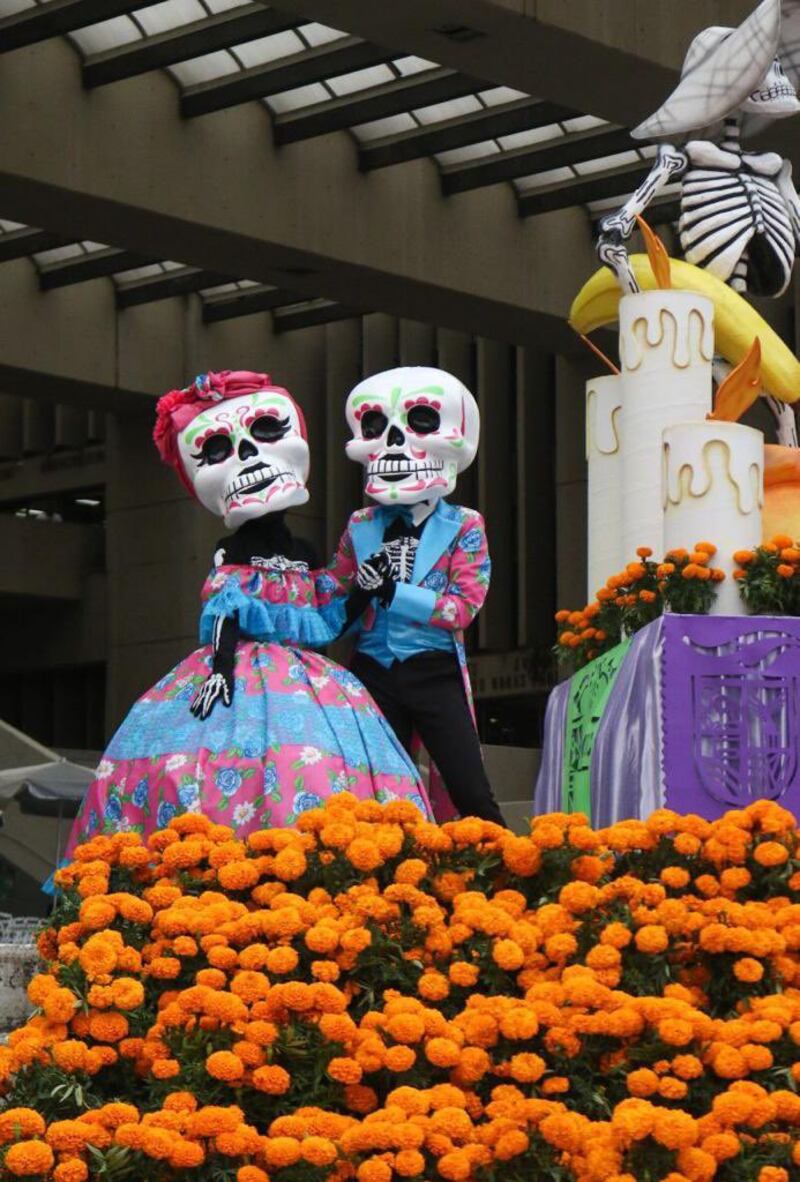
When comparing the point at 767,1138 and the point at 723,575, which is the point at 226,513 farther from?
the point at 767,1138

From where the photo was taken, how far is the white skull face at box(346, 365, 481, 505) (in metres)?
5.87

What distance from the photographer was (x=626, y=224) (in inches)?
262

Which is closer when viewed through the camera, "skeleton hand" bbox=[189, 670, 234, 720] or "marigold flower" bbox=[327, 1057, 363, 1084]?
"marigold flower" bbox=[327, 1057, 363, 1084]

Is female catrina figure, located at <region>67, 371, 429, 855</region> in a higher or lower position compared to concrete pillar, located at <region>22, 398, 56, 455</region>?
lower

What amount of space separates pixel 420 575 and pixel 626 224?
1498 millimetres

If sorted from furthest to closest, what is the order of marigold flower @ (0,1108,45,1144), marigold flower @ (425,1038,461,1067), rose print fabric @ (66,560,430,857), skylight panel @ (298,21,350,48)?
skylight panel @ (298,21,350,48) → rose print fabric @ (66,560,430,857) → marigold flower @ (425,1038,461,1067) → marigold flower @ (0,1108,45,1144)

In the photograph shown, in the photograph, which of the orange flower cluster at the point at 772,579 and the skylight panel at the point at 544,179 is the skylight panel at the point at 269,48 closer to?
the skylight panel at the point at 544,179

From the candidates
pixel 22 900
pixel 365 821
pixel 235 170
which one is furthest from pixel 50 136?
pixel 365 821

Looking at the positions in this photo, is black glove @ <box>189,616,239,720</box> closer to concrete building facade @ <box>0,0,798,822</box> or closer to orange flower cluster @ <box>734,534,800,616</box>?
orange flower cluster @ <box>734,534,800,616</box>

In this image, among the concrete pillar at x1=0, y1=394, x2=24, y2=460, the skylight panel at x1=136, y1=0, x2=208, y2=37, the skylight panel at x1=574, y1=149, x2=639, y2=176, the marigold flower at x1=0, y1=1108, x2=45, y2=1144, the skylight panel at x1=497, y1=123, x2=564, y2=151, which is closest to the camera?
the marigold flower at x1=0, y1=1108, x2=45, y2=1144

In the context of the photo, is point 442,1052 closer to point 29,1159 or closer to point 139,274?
point 29,1159

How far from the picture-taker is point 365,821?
402 cm

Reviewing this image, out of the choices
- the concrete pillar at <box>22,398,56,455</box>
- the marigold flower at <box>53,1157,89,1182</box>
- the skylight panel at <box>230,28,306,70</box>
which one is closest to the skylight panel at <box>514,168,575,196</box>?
the skylight panel at <box>230,28,306,70</box>

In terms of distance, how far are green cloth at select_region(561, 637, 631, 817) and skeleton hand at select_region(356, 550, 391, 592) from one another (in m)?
0.75
